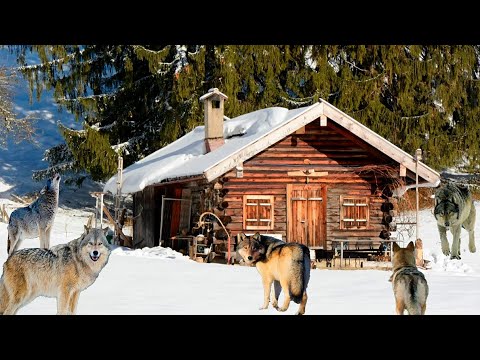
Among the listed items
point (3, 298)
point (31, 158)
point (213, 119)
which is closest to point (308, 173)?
point (213, 119)

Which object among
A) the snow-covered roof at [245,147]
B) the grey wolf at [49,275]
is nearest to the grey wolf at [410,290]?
the grey wolf at [49,275]

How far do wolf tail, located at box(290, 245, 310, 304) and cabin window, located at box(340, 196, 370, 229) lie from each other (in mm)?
11737

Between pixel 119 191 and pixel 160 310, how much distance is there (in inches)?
570

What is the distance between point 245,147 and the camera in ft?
62.6

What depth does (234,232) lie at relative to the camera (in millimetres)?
20078

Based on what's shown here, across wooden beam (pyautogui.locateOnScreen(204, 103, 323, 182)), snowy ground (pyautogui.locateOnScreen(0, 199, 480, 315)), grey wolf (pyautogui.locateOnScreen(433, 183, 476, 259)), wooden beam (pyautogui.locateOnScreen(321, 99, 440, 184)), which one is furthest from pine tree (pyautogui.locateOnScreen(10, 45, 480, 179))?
grey wolf (pyautogui.locateOnScreen(433, 183, 476, 259))

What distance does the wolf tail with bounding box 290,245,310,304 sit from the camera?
924 cm

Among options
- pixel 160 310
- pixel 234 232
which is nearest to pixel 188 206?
pixel 234 232

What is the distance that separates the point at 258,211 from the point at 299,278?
443 inches

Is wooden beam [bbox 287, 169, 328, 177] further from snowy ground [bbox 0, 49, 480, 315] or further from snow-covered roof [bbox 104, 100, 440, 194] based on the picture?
snowy ground [bbox 0, 49, 480, 315]

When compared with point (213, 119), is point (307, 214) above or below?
below

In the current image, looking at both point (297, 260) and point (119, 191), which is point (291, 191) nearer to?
point (119, 191)

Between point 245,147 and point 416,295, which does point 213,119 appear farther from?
point 416,295

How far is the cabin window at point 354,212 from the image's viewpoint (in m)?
Result: 21.0
